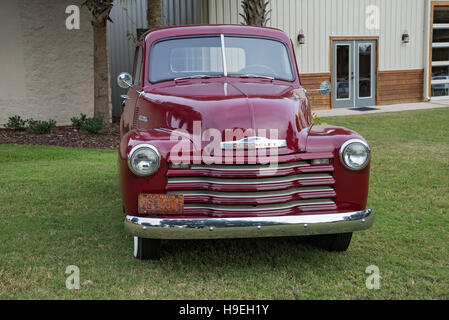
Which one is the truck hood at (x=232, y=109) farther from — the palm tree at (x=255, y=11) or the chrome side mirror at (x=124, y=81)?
the palm tree at (x=255, y=11)

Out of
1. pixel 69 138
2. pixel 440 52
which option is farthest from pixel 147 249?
pixel 440 52

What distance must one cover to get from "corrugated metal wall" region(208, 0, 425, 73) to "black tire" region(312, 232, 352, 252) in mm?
11349

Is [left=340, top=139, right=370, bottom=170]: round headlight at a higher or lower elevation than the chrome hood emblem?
lower

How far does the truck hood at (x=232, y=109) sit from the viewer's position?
393 centimetres

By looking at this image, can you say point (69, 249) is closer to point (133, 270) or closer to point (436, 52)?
point (133, 270)

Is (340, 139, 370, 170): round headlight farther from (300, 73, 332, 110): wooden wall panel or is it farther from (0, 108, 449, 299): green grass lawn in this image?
(300, 73, 332, 110): wooden wall panel

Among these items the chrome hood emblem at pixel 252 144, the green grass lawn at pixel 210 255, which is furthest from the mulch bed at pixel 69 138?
the chrome hood emblem at pixel 252 144

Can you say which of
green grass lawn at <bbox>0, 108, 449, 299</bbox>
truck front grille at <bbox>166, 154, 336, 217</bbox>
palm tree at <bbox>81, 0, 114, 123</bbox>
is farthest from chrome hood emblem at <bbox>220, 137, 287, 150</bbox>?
palm tree at <bbox>81, 0, 114, 123</bbox>

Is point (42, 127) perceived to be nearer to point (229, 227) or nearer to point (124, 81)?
point (124, 81)

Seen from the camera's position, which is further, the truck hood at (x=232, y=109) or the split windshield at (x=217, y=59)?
the split windshield at (x=217, y=59)

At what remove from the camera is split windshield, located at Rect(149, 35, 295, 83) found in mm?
4887

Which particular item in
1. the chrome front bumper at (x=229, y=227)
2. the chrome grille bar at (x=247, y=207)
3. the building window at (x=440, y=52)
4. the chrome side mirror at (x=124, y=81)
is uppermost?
the building window at (x=440, y=52)

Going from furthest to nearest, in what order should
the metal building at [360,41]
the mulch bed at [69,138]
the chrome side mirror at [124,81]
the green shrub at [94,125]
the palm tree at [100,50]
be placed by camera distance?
the metal building at [360,41] < the palm tree at [100,50] < the green shrub at [94,125] < the mulch bed at [69,138] < the chrome side mirror at [124,81]

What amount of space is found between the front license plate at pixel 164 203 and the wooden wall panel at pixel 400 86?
48.9ft
